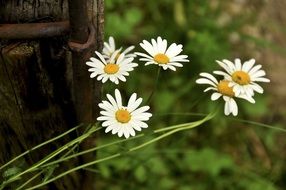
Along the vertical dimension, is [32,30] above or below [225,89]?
above

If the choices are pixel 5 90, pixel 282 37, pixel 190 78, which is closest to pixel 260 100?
pixel 190 78

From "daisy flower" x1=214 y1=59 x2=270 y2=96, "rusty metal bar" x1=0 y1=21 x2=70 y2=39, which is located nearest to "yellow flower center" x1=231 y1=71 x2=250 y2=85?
"daisy flower" x1=214 y1=59 x2=270 y2=96

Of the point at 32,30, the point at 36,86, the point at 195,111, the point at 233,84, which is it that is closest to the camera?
the point at 32,30

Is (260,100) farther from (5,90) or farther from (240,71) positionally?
(5,90)

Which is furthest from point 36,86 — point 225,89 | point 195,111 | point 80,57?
point 195,111

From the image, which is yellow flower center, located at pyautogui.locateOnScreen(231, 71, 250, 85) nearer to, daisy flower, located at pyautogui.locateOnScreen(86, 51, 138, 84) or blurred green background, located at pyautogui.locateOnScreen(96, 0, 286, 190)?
daisy flower, located at pyautogui.locateOnScreen(86, 51, 138, 84)

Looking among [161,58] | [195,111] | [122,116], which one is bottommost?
[195,111]

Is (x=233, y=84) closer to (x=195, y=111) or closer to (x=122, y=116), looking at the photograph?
(x=122, y=116)
